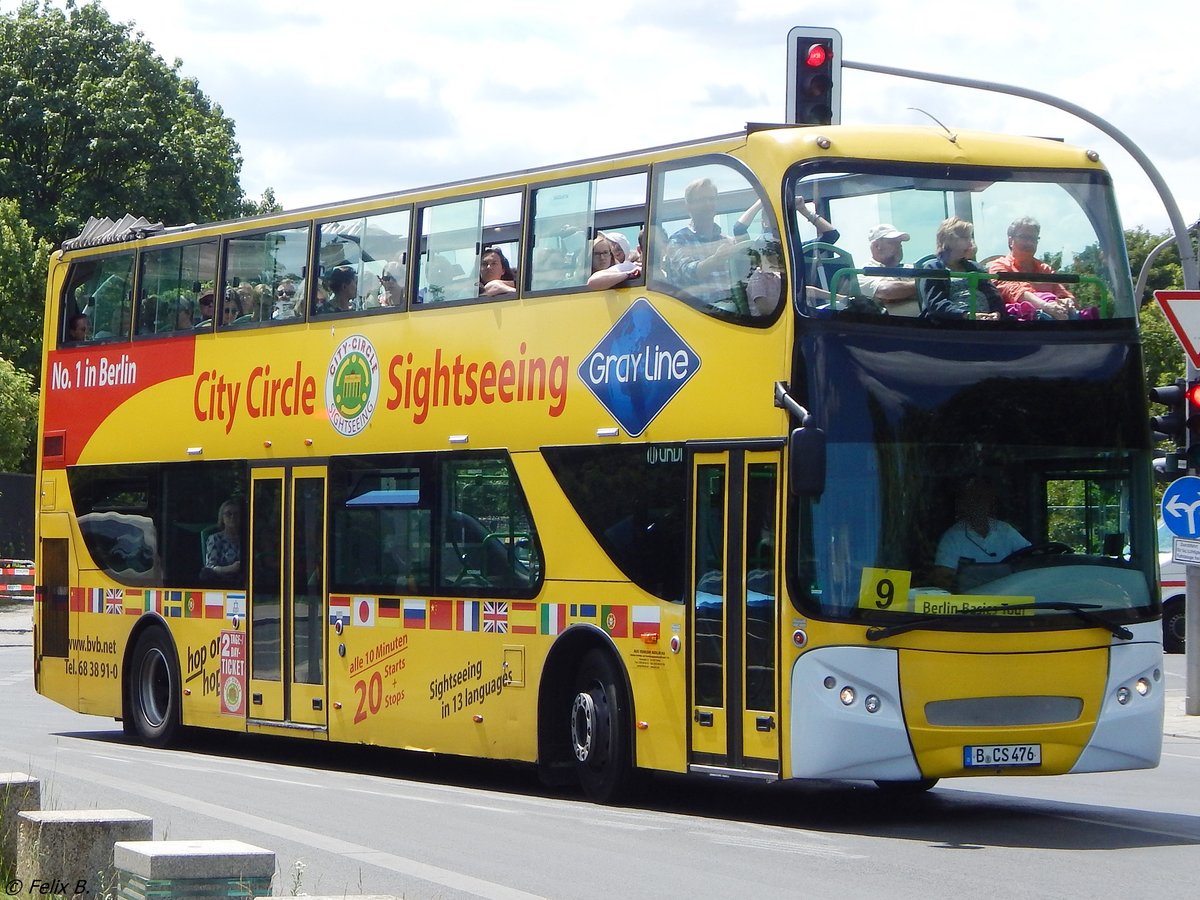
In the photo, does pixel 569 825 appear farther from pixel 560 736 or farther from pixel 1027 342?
pixel 1027 342

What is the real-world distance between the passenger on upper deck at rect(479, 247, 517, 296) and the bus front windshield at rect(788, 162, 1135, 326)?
122 inches

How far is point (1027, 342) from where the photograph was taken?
12.5m

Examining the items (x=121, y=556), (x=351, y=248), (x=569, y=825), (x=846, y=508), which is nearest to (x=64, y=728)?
(x=121, y=556)

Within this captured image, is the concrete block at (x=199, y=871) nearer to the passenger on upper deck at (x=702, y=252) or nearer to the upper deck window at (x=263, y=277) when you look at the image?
the passenger on upper deck at (x=702, y=252)

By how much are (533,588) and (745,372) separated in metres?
2.62

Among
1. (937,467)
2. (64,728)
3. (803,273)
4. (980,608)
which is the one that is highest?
(803,273)

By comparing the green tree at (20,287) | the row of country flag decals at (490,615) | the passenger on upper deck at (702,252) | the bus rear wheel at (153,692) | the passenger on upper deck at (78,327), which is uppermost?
the green tree at (20,287)

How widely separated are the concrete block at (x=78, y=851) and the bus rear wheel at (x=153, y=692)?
35.4ft

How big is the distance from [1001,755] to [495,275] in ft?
17.2

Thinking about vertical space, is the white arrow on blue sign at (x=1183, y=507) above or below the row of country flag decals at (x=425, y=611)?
above

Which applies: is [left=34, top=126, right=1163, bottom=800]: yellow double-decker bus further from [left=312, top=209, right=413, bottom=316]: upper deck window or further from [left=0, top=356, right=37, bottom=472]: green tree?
[left=0, top=356, right=37, bottom=472]: green tree

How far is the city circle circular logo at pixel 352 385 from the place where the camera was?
1631 centimetres

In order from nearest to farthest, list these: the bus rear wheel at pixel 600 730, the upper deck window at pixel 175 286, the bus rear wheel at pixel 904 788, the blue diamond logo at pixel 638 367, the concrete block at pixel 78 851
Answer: the concrete block at pixel 78 851
the blue diamond logo at pixel 638 367
the bus rear wheel at pixel 600 730
the bus rear wheel at pixel 904 788
the upper deck window at pixel 175 286

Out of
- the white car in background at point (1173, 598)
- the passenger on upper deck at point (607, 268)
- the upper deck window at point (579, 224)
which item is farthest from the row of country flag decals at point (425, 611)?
the white car in background at point (1173, 598)
